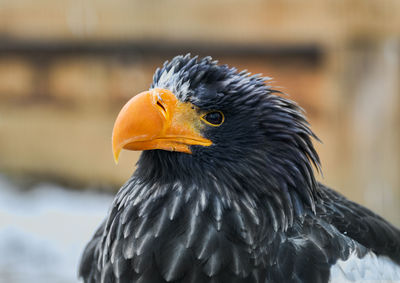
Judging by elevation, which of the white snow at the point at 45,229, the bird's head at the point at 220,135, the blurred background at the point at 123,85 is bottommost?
the white snow at the point at 45,229

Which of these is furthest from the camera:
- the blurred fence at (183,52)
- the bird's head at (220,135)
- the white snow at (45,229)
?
the white snow at (45,229)

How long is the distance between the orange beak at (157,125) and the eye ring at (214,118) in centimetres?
2

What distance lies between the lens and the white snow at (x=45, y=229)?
17.2 feet

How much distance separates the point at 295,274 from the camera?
6.88 ft

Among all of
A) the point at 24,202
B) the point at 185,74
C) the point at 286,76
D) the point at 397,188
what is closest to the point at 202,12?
the point at 286,76

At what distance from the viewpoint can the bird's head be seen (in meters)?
2.17

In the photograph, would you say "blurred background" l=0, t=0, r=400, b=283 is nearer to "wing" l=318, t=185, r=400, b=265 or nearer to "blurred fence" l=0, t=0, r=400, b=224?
"blurred fence" l=0, t=0, r=400, b=224

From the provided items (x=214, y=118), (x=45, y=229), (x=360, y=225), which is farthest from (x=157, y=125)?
(x=45, y=229)

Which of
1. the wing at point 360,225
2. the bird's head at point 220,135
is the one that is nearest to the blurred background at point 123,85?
the wing at point 360,225

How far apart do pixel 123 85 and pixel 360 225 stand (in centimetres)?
380

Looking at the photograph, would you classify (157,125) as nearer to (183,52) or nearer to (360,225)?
(360,225)

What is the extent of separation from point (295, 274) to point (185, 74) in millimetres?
728

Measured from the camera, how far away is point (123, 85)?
5859 mm

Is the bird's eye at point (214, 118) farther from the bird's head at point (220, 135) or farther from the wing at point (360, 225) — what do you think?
the wing at point (360, 225)
